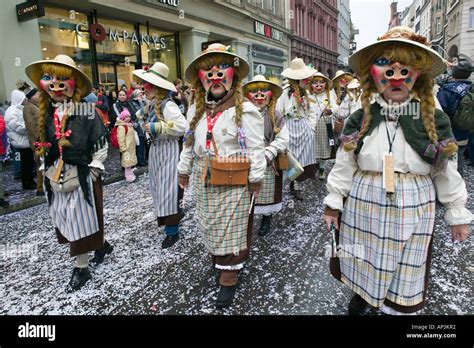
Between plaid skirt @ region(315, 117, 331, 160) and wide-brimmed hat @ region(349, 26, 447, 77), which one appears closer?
wide-brimmed hat @ region(349, 26, 447, 77)

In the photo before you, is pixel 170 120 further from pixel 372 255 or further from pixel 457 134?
pixel 457 134

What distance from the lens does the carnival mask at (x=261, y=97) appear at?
4.17 metres

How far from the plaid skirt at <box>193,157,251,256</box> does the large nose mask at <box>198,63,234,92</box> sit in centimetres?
67

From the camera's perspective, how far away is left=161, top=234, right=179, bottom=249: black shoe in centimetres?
398

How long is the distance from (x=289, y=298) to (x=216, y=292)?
2.07 feet

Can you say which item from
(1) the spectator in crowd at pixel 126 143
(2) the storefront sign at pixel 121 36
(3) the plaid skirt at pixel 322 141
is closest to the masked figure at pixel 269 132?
(3) the plaid skirt at pixel 322 141

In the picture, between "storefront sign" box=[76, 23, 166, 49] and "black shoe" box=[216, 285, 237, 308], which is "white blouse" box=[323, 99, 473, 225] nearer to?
"black shoe" box=[216, 285, 237, 308]

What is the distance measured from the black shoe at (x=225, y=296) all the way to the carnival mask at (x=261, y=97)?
7.34ft

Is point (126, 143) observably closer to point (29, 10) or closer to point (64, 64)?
point (29, 10)

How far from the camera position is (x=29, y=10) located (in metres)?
8.02

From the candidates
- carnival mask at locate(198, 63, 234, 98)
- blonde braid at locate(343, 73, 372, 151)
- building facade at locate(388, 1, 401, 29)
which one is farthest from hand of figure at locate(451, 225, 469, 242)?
carnival mask at locate(198, 63, 234, 98)

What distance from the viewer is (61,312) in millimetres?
2787

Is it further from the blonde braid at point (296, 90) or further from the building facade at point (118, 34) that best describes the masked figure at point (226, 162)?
the building facade at point (118, 34)

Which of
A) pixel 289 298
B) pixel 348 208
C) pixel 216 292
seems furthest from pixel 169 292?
pixel 348 208
